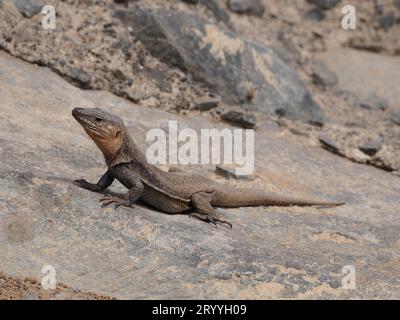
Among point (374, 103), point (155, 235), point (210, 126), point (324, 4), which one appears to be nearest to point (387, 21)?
point (324, 4)

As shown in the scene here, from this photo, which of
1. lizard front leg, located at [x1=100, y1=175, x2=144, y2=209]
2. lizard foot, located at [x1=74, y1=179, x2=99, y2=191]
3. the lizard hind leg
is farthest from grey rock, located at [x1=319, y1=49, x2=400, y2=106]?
lizard foot, located at [x1=74, y1=179, x2=99, y2=191]

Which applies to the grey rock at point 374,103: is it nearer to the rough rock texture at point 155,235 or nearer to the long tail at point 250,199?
the rough rock texture at point 155,235

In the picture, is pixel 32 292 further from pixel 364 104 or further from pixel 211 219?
pixel 364 104

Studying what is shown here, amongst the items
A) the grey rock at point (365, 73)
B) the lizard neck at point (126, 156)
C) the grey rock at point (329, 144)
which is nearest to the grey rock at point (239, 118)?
the grey rock at point (329, 144)

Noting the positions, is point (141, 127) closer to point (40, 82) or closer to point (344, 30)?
point (40, 82)

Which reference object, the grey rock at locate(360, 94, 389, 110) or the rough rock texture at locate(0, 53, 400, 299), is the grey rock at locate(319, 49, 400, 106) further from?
the rough rock texture at locate(0, 53, 400, 299)
